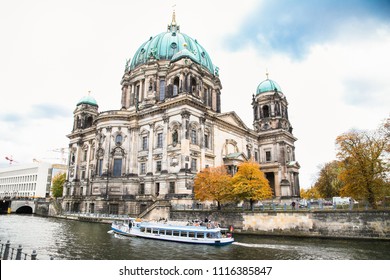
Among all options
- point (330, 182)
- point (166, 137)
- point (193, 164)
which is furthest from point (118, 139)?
point (330, 182)

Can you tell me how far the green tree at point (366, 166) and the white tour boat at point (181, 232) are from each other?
14375 millimetres

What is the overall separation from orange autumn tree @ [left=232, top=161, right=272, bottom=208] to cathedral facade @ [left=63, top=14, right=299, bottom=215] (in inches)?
325

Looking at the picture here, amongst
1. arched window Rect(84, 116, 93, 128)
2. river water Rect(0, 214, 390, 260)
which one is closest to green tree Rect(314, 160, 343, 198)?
river water Rect(0, 214, 390, 260)

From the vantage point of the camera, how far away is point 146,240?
28406 mm

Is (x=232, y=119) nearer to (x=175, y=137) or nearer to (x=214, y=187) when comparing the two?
(x=175, y=137)

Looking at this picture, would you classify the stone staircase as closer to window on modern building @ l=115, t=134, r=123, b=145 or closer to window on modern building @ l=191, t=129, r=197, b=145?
window on modern building @ l=191, t=129, r=197, b=145

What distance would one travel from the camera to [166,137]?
4822cm

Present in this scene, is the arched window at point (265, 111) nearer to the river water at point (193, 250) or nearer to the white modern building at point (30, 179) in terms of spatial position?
the river water at point (193, 250)

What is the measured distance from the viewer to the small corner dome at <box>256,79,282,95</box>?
2635 inches

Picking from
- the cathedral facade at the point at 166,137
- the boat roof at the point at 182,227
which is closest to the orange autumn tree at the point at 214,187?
the cathedral facade at the point at 166,137

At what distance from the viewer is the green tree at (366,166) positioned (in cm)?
2926
